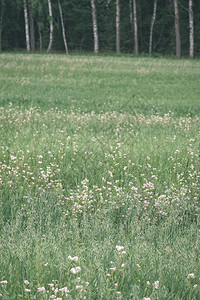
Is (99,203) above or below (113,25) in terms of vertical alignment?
below

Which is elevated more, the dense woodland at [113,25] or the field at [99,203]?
the dense woodland at [113,25]

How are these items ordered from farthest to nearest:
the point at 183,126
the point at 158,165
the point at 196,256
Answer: the point at 183,126 → the point at 158,165 → the point at 196,256

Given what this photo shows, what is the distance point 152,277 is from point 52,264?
82 cm

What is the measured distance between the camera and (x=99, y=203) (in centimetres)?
463

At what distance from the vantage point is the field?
9.00 feet

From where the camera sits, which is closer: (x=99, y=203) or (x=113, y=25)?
(x=99, y=203)

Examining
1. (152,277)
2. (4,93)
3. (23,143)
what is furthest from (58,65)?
(152,277)

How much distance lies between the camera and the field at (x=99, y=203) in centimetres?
274

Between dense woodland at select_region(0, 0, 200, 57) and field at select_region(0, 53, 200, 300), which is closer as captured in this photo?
field at select_region(0, 53, 200, 300)

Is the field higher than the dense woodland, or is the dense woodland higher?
the dense woodland

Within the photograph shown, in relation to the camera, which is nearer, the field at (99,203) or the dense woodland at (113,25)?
the field at (99,203)

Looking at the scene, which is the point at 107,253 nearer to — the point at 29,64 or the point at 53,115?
the point at 53,115

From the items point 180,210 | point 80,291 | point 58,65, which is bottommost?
point 180,210

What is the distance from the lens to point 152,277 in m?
2.81
